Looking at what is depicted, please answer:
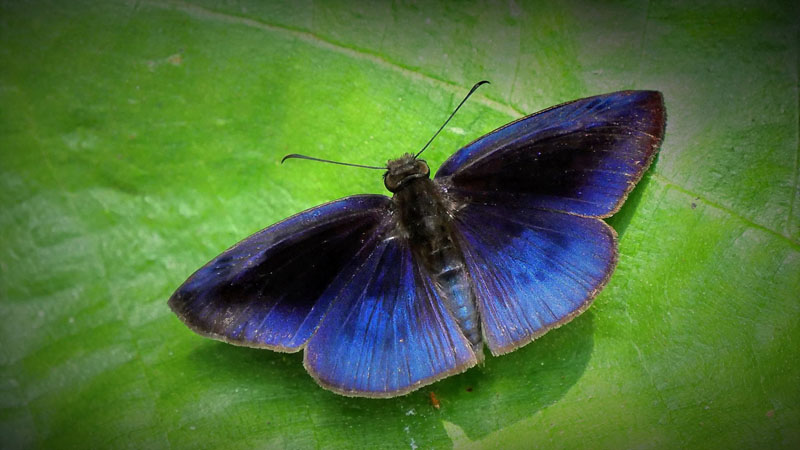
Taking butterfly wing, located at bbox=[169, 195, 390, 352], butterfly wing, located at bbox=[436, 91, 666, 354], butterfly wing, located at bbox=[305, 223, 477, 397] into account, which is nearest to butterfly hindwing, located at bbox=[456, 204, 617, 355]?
butterfly wing, located at bbox=[436, 91, 666, 354]

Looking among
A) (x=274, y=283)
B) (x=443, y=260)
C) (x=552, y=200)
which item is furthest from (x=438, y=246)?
(x=274, y=283)

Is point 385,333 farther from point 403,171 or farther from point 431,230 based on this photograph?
point 403,171

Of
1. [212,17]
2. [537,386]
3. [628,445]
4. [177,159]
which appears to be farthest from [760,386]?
[212,17]

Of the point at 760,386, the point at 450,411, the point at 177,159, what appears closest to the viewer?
the point at 760,386

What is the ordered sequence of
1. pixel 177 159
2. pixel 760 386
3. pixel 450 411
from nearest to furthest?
pixel 760 386 < pixel 450 411 < pixel 177 159

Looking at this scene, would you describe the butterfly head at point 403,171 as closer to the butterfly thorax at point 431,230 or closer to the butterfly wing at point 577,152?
the butterfly thorax at point 431,230

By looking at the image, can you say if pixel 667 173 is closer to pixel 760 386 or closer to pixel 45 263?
pixel 760 386
